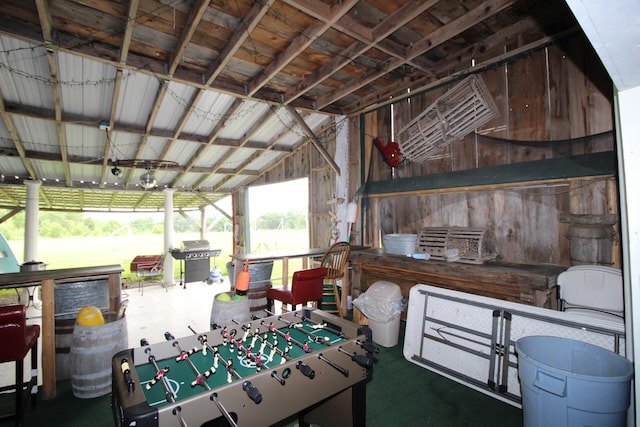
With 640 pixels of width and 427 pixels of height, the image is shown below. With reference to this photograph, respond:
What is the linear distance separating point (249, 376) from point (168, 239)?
8.01 m

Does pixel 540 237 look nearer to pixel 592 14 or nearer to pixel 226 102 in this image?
pixel 592 14

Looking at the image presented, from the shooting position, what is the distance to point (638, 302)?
4.09 feet

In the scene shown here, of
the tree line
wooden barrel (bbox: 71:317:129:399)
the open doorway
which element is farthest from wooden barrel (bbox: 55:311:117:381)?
the open doorway

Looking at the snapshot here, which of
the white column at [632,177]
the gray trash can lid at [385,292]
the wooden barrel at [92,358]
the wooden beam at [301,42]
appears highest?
the wooden beam at [301,42]

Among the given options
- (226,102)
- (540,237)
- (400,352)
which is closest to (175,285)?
(226,102)

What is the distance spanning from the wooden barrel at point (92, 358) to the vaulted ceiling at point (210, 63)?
2867mm

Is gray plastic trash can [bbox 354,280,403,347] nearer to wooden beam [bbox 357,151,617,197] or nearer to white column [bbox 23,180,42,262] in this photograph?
wooden beam [bbox 357,151,617,197]

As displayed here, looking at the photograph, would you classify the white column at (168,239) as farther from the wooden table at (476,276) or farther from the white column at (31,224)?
the wooden table at (476,276)

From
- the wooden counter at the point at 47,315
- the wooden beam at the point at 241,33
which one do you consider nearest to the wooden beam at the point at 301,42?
the wooden beam at the point at 241,33

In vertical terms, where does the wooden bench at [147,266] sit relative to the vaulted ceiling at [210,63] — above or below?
below

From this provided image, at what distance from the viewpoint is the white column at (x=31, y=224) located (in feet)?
21.2

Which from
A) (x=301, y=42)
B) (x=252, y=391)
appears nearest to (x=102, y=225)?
(x=301, y=42)

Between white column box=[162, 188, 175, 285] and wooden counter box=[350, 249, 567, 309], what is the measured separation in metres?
5.89

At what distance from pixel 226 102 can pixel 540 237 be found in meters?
4.94
